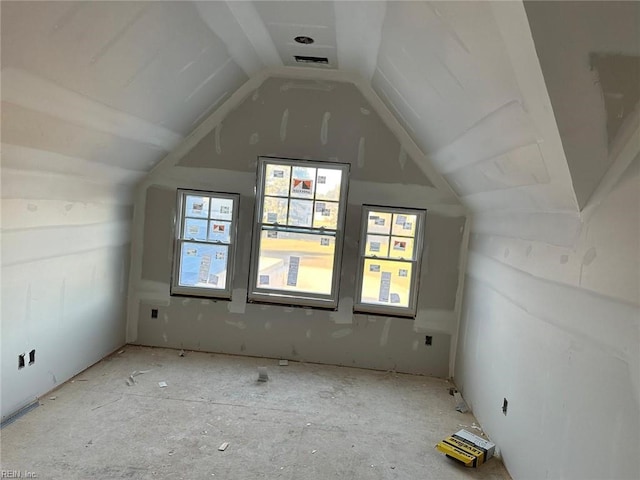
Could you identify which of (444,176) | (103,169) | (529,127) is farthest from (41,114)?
(444,176)

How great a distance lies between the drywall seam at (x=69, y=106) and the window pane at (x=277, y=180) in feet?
3.74

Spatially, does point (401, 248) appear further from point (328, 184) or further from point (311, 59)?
point (311, 59)

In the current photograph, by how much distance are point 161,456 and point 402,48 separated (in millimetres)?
2974

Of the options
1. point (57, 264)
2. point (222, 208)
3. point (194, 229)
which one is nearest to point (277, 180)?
point (222, 208)

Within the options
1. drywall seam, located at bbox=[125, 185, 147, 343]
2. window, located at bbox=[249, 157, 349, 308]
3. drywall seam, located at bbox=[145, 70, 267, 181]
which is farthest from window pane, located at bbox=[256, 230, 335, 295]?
drywall seam, located at bbox=[125, 185, 147, 343]

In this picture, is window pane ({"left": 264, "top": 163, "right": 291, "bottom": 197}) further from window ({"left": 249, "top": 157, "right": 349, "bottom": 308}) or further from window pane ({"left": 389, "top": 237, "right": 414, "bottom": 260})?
window pane ({"left": 389, "top": 237, "right": 414, "bottom": 260})

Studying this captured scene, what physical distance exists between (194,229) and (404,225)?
220 cm

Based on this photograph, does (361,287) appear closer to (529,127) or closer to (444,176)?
(444,176)

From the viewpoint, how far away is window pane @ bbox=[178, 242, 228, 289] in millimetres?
4785

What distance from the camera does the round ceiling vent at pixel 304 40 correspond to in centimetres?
352

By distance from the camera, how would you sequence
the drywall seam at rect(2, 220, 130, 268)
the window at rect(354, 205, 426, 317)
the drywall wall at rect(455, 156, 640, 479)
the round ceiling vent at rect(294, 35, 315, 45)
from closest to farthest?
the drywall wall at rect(455, 156, 640, 479), the drywall seam at rect(2, 220, 130, 268), the round ceiling vent at rect(294, 35, 315, 45), the window at rect(354, 205, 426, 317)

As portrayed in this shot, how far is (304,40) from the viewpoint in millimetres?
3598

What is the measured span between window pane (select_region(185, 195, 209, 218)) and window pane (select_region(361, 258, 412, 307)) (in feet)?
5.80

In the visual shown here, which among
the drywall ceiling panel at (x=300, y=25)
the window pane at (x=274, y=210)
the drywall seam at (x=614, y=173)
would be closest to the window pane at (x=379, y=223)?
the window pane at (x=274, y=210)
